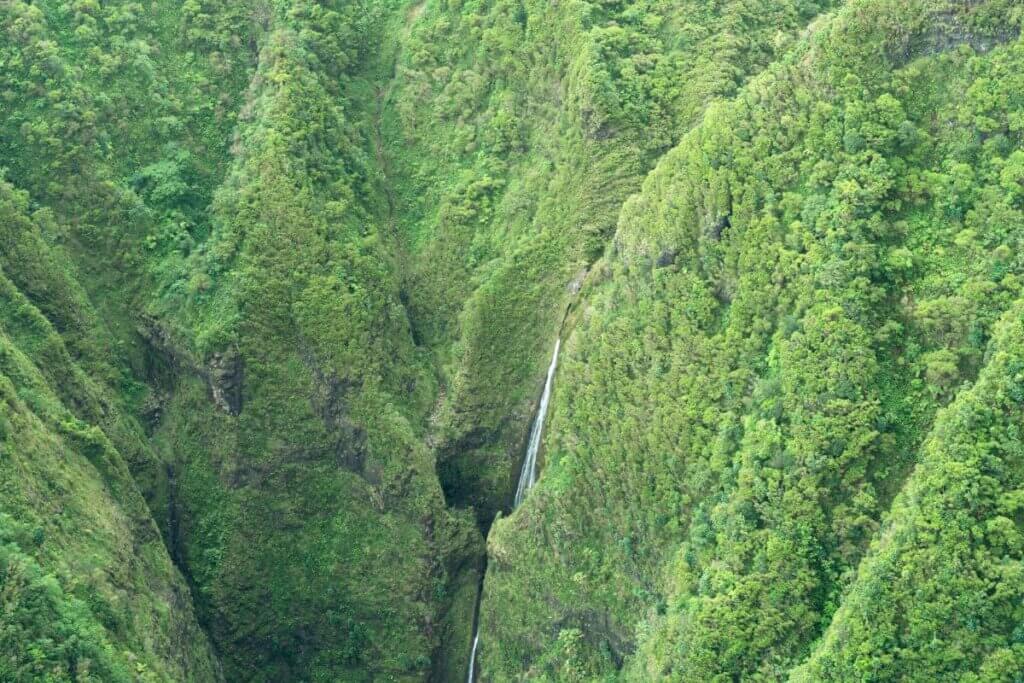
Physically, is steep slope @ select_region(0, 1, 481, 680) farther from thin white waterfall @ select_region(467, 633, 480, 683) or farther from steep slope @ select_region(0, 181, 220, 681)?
steep slope @ select_region(0, 181, 220, 681)

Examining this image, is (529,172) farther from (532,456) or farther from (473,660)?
(473,660)

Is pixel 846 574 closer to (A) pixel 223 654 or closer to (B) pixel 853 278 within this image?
(B) pixel 853 278

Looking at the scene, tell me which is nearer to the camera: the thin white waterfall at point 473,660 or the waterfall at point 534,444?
the waterfall at point 534,444

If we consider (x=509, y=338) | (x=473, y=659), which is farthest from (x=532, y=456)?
(x=473, y=659)

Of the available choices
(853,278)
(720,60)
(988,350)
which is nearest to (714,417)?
(853,278)

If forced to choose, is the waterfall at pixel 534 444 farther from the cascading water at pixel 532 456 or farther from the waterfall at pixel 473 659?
the waterfall at pixel 473 659

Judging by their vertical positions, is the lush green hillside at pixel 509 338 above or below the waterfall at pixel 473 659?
above

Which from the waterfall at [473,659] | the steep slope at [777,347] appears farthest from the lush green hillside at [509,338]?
the waterfall at [473,659]
